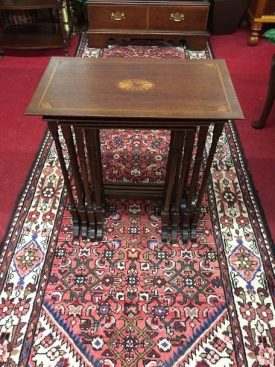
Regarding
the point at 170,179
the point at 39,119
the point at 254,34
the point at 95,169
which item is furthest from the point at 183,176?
the point at 254,34

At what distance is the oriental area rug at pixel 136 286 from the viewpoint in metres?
1.36

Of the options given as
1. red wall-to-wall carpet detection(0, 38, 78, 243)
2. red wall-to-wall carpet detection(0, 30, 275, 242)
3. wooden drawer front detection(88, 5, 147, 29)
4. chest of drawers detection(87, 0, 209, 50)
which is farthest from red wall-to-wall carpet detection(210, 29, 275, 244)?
red wall-to-wall carpet detection(0, 38, 78, 243)

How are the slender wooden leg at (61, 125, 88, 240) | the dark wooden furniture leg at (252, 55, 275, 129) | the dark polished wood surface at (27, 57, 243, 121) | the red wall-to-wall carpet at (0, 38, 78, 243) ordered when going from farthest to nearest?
the dark wooden furniture leg at (252, 55, 275, 129) → the red wall-to-wall carpet at (0, 38, 78, 243) → the slender wooden leg at (61, 125, 88, 240) → the dark polished wood surface at (27, 57, 243, 121)

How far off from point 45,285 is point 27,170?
85 cm

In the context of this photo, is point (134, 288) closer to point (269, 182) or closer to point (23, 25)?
point (269, 182)

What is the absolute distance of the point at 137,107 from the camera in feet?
Result: 4.03

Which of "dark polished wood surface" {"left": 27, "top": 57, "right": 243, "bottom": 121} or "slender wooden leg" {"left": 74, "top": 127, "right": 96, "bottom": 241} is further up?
"dark polished wood surface" {"left": 27, "top": 57, "right": 243, "bottom": 121}

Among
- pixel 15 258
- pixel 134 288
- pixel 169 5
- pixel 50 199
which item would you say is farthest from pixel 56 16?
pixel 134 288

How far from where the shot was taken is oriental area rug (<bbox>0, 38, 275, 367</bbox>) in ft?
4.46

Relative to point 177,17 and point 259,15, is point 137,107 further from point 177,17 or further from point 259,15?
point 259,15

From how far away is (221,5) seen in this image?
10.7ft

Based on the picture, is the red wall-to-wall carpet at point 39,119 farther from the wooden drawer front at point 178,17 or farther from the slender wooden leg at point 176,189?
the slender wooden leg at point 176,189

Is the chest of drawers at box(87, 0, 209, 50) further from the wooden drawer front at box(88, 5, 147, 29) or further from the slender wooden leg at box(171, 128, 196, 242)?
the slender wooden leg at box(171, 128, 196, 242)

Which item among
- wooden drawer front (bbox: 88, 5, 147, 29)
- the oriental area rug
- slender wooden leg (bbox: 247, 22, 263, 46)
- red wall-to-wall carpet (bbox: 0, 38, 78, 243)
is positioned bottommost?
the oriental area rug
